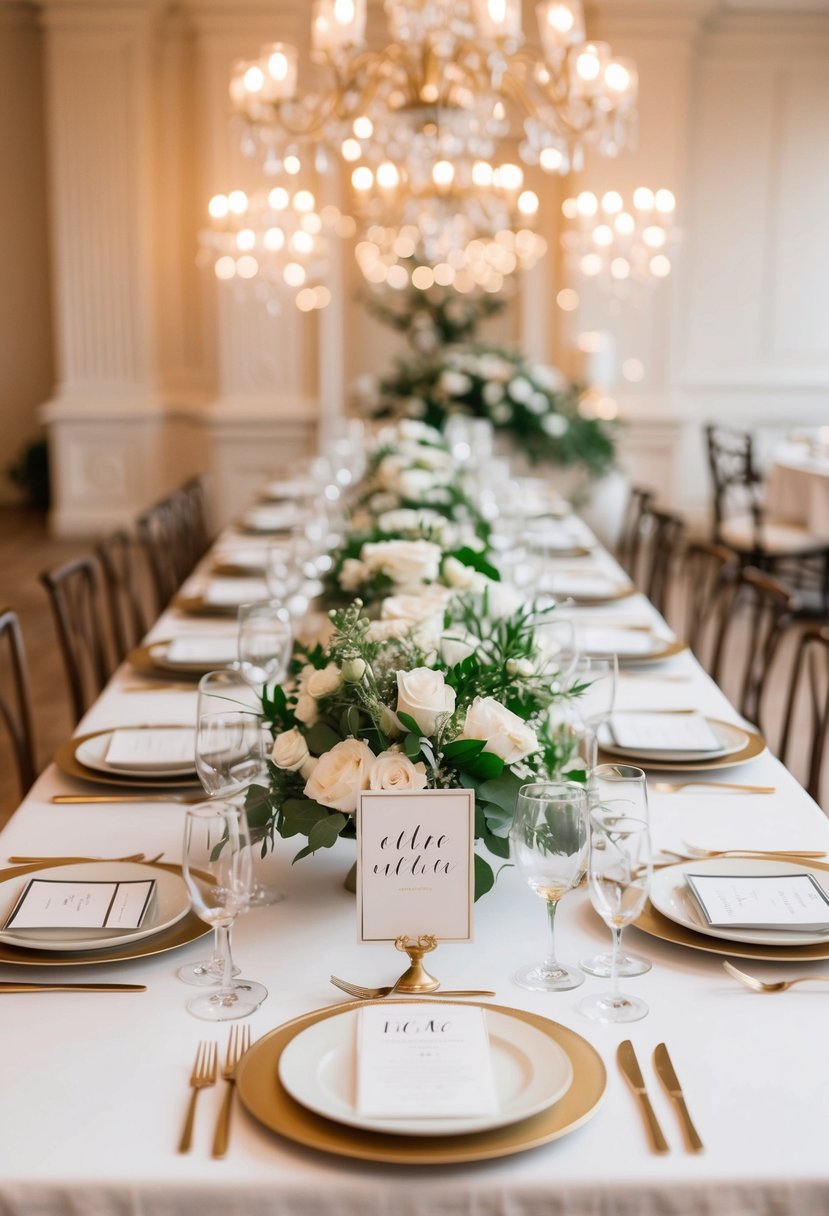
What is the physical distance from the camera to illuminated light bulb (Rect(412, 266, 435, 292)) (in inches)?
344

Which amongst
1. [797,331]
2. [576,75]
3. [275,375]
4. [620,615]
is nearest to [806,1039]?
[620,615]

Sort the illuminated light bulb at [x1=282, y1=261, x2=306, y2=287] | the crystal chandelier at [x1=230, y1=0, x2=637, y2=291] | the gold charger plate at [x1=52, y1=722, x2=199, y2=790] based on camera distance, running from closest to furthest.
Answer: the gold charger plate at [x1=52, y1=722, x2=199, y2=790] < the crystal chandelier at [x1=230, y1=0, x2=637, y2=291] < the illuminated light bulb at [x1=282, y1=261, x2=306, y2=287]

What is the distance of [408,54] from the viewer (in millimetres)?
4512

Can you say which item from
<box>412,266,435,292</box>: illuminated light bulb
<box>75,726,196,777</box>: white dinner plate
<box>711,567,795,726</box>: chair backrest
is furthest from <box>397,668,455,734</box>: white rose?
<box>412,266,435,292</box>: illuminated light bulb

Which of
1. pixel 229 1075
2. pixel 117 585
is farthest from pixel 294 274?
pixel 229 1075

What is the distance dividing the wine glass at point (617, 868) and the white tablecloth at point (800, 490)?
5.43 metres

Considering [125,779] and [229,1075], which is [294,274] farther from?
[229,1075]

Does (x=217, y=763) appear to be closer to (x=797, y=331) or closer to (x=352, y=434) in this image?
(x=352, y=434)

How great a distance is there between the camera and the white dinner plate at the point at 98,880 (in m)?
1.51

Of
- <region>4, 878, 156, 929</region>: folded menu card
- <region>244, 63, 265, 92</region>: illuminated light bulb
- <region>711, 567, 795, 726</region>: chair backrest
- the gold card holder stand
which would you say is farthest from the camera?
<region>244, 63, 265, 92</region>: illuminated light bulb

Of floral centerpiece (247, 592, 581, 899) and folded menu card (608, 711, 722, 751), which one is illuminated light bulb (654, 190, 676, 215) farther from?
floral centerpiece (247, 592, 581, 899)

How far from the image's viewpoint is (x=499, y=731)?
154 centimetres

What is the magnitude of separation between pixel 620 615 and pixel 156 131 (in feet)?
23.2

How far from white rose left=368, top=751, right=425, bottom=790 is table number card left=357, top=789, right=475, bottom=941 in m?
0.07
